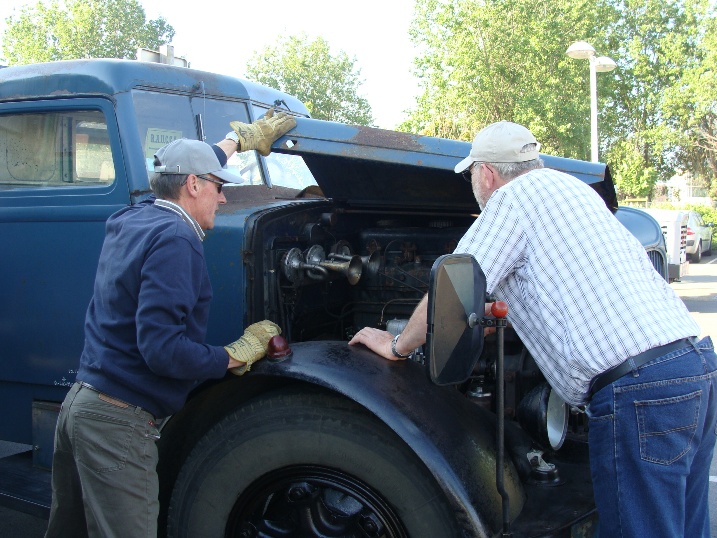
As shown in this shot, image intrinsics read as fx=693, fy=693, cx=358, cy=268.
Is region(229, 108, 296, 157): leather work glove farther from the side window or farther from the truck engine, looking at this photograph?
the side window

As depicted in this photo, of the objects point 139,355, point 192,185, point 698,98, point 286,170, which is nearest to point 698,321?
point 286,170

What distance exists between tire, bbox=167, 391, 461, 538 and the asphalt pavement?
4.23 feet

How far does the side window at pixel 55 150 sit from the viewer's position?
3.19 m

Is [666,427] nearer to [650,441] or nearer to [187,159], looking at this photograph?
[650,441]

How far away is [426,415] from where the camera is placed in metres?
2.26

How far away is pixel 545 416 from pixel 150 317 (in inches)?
55.3

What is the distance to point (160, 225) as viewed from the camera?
2191 millimetres

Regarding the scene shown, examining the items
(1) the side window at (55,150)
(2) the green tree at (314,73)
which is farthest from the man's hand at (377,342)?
(2) the green tree at (314,73)

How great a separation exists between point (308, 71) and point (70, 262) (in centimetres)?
3699

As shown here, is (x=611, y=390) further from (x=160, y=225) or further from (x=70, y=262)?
(x=70, y=262)

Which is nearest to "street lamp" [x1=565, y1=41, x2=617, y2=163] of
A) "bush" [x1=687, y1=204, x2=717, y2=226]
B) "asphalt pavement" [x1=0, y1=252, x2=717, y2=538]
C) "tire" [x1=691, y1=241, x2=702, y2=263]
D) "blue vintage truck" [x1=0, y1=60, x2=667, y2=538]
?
"asphalt pavement" [x1=0, y1=252, x2=717, y2=538]

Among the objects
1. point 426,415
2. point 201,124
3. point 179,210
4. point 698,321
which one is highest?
point 201,124

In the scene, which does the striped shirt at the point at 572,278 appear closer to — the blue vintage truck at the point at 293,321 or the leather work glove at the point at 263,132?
the blue vintage truck at the point at 293,321

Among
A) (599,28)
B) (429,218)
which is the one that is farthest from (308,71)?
(429,218)
